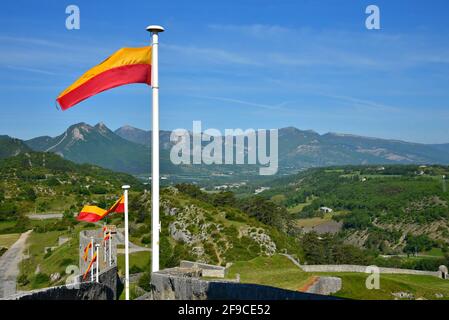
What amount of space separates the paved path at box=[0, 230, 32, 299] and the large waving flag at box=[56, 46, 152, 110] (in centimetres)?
5103

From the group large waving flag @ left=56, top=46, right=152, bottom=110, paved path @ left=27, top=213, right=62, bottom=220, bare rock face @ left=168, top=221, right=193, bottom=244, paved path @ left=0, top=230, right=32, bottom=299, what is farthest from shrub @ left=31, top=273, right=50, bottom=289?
paved path @ left=27, top=213, right=62, bottom=220

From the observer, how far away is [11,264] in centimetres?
7594

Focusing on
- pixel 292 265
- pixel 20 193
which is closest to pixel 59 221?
pixel 20 193

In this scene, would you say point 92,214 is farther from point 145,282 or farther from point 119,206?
point 145,282

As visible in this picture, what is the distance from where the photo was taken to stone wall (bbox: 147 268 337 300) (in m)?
8.50

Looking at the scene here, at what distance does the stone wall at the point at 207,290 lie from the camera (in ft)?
27.9

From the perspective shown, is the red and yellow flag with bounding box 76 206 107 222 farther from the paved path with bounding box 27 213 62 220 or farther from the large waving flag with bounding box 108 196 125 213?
the paved path with bounding box 27 213 62 220

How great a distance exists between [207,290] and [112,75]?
5814mm

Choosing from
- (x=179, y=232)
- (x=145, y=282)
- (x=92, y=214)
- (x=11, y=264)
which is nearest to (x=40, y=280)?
(x=179, y=232)

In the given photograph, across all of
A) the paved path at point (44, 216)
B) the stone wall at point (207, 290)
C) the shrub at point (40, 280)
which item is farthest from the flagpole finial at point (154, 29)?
the paved path at point (44, 216)
